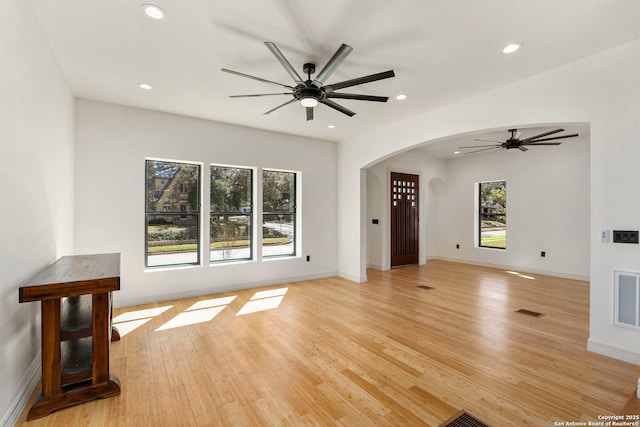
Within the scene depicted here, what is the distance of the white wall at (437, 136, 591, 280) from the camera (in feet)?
A: 19.7

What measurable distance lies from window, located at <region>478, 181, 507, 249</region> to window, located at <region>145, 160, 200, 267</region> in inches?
282

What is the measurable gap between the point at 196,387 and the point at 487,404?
227 centimetres

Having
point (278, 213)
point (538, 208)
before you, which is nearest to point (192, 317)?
point (278, 213)

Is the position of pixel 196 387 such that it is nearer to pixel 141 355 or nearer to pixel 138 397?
pixel 138 397

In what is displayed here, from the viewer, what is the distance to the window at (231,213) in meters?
5.19

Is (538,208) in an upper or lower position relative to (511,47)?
lower

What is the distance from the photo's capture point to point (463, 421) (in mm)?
1934

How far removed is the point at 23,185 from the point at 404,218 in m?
7.21

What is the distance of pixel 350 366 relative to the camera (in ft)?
8.69

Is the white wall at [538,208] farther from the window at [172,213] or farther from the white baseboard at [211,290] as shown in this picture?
the window at [172,213]

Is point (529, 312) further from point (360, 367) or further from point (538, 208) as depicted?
point (538, 208)

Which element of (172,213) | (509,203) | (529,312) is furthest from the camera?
(509,203)

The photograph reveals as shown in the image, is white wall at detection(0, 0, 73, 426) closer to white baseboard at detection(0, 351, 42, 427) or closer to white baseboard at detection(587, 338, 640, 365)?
white baseboard at detection(0, 351, 42, 427)

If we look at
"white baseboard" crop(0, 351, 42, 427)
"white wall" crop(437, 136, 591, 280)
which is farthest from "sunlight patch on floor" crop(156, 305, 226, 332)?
"white wall" crop(437, 136, 591, 280)
